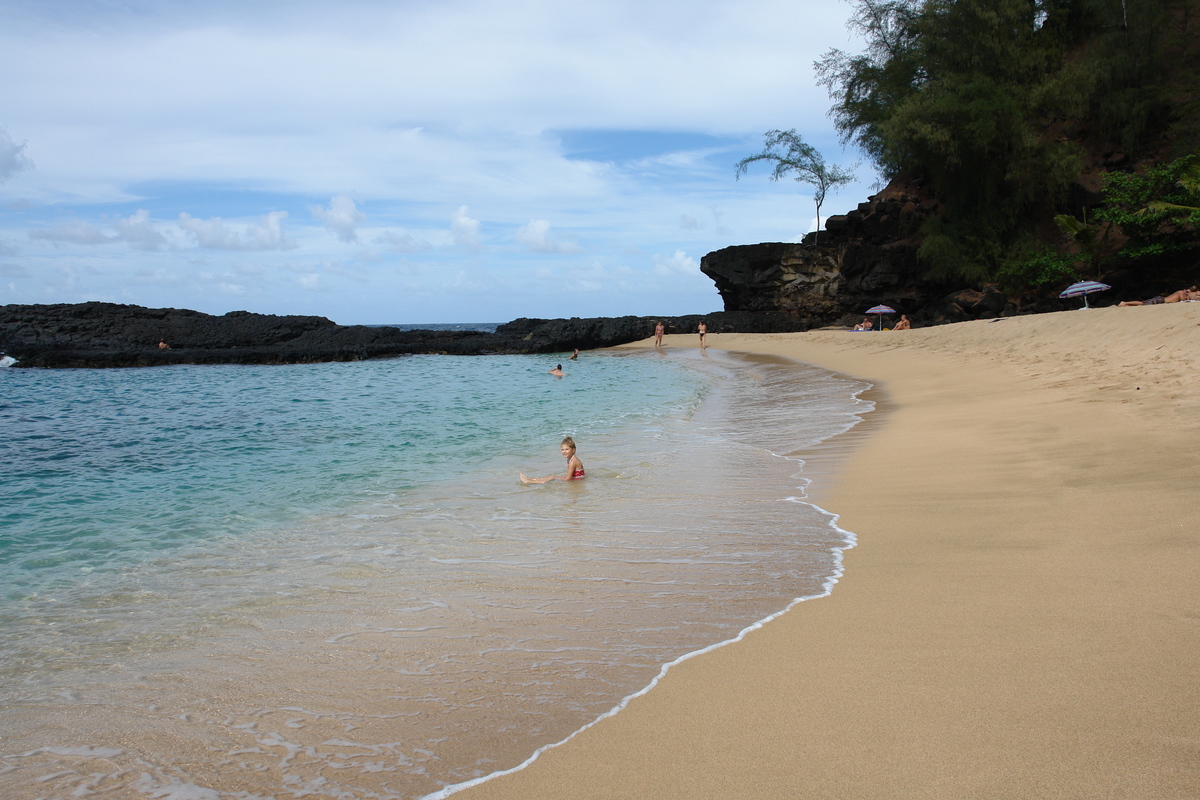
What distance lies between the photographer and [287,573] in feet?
17.8

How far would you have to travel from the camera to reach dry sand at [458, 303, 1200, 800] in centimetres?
236

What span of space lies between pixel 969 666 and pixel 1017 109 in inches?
1244

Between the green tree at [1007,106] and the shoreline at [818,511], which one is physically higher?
the green tree at [1007,106]

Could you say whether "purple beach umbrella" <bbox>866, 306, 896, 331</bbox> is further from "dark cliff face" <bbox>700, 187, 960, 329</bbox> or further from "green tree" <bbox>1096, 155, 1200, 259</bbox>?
"green tree" <bbox>1096, 155, 1200, 259</bbox>

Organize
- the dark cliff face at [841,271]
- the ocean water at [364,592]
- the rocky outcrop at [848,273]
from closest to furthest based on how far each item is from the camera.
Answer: the ocean water at [364,592], the rocky outcrop at [848,273], the dark cliff face at [841,271]

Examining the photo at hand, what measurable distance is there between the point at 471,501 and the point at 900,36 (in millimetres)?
34459

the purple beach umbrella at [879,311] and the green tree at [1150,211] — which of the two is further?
the purple beach umbrella at [879,311]

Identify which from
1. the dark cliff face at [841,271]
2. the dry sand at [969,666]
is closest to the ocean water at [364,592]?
the dry sand at [969,666]

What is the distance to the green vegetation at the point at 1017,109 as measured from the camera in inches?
1089

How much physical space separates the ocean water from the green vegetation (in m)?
22.0

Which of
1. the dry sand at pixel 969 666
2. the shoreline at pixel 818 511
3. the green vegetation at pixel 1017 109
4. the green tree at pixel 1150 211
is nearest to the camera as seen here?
the dry sand at pixel 969 666

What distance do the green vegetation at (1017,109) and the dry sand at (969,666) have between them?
85.8 ft

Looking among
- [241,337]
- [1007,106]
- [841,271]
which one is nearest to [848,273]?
[841,271]

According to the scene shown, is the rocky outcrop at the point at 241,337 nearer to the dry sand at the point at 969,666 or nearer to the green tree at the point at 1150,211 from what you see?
the green tree at the point at 1150,211
